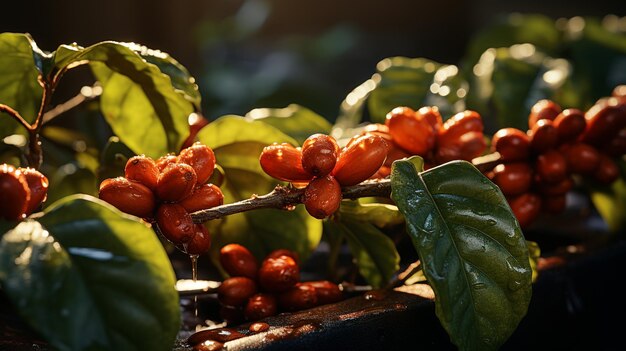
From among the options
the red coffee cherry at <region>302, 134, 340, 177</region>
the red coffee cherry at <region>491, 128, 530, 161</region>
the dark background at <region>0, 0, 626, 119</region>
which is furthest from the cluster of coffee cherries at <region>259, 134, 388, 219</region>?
the dark background at <region>0, 0, 626, 119</region>

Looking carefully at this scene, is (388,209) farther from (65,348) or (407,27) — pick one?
(407,27)

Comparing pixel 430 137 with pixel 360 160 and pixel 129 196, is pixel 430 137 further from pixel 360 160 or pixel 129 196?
pixel 129 196

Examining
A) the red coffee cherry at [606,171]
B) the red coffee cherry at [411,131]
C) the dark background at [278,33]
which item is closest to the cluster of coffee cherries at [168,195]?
the red coffee cherry at [411,131]

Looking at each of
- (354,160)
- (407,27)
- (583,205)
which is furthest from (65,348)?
(407,27)

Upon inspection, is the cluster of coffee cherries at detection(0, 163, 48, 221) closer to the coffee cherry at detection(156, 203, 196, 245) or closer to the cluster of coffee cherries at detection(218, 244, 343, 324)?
the coffee cherry at detection(156, 203, 196, 245)

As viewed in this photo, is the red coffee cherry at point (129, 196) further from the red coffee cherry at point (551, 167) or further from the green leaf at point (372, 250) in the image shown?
the red coffee cherry at point (551, 167)

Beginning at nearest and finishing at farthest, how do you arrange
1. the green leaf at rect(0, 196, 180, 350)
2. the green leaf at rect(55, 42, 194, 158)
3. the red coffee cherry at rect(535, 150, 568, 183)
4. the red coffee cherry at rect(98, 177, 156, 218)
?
the green leaf at rect(0, 196, 180, 350) → the red coffee cherry at rect(98, 177, 156, 218) → the green leaf at rect(55, 42, 194, 158) → the red coffee cherry at rect(535, 150, 568, 183)
